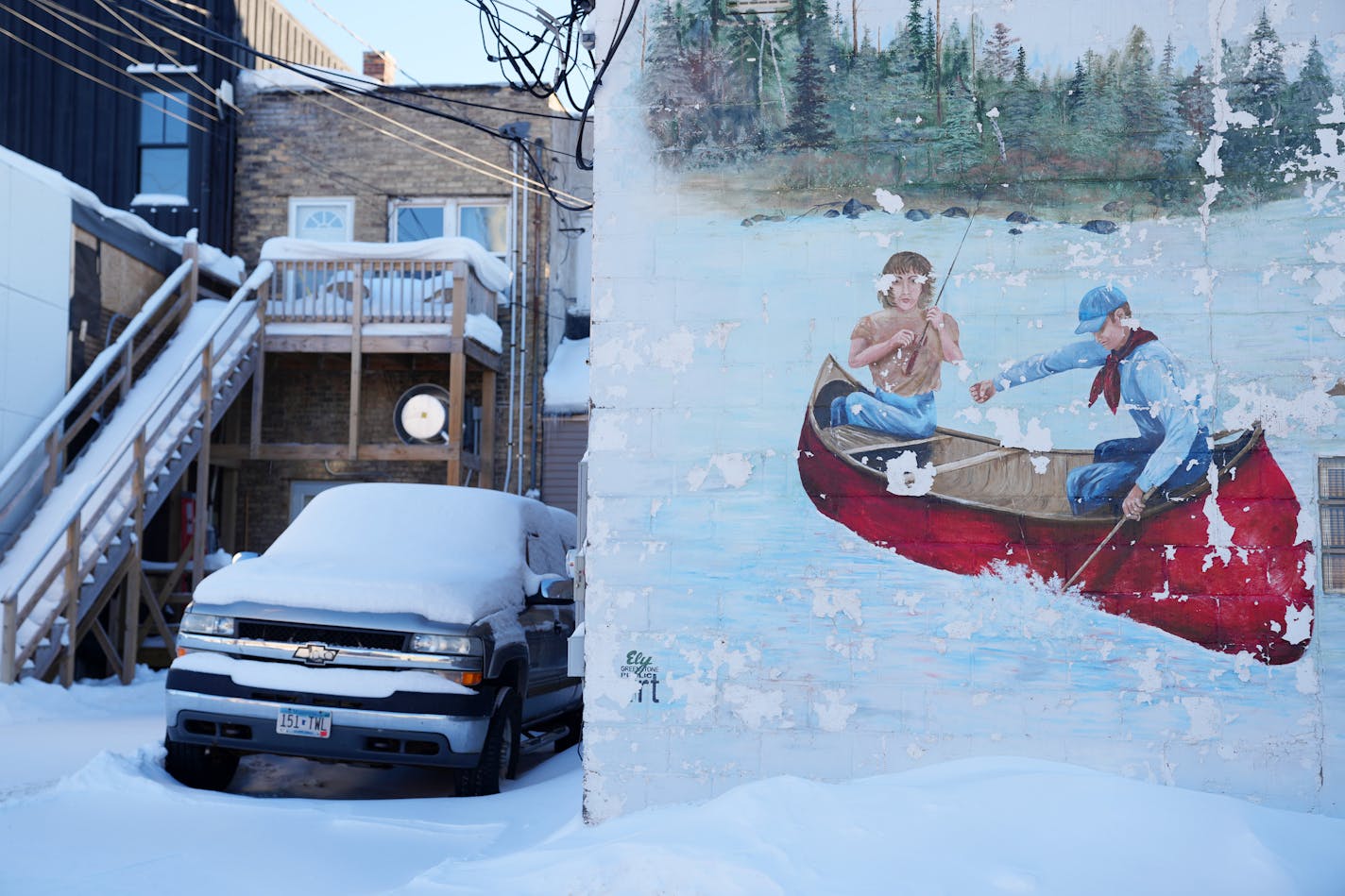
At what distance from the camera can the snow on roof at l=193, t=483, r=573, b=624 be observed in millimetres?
7676

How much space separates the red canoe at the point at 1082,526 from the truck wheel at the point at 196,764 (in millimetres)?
4100

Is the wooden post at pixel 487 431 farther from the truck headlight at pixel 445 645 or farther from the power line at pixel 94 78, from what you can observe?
the truck headlight at pixel 445 645

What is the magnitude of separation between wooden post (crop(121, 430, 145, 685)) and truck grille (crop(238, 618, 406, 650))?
6.30m

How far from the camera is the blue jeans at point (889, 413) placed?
5.87 meters

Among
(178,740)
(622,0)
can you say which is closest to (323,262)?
(178,740)

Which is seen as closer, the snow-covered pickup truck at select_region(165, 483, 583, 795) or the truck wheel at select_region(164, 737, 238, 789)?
the snow-covered pickup truck at select_region(165, 483, 583, 795)

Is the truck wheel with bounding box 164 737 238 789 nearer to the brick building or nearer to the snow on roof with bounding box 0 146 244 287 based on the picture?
the snow on roof with bounding box 0 146 244 287

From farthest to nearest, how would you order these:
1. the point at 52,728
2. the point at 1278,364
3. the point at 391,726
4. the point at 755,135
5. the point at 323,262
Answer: the point at 323,262
the point at 52,728
the point at 391,726
the point at 755,135
the point at 1278,364

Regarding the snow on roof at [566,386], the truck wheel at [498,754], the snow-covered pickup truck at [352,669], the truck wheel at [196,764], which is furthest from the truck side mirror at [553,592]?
the snow on roof at [566,386]

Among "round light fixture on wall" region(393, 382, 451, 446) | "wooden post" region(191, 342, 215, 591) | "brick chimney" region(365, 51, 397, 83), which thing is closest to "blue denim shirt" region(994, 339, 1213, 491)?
"wooden post" region(191, 342, 215, 591)

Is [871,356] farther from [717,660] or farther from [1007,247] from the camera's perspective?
[717,660]

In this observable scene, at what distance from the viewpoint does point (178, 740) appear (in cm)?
750

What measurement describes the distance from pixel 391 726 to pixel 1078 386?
403 centimetres

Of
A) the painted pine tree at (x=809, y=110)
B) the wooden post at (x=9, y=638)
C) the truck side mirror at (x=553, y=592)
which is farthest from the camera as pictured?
the wooden post at (x=9, y=638)
